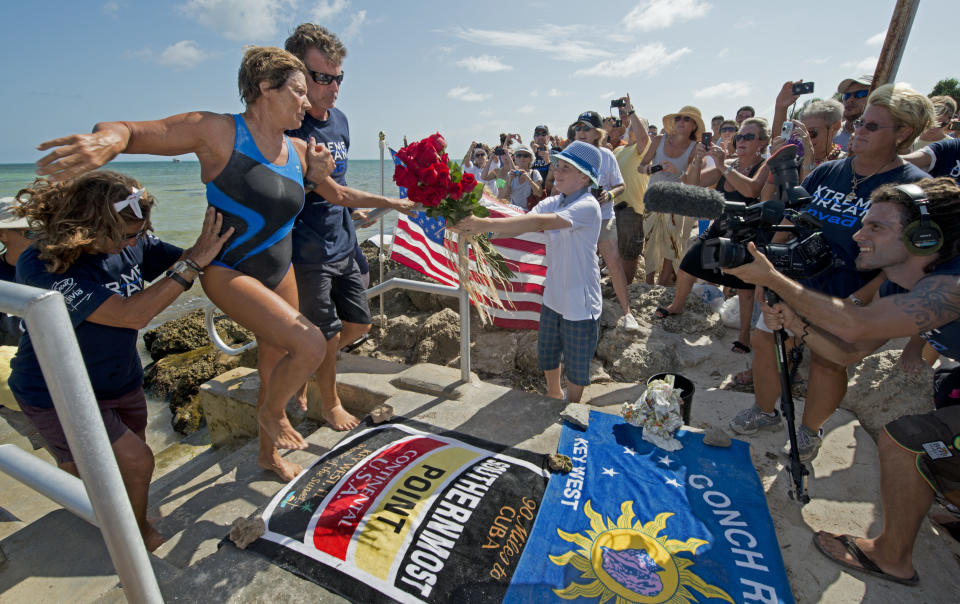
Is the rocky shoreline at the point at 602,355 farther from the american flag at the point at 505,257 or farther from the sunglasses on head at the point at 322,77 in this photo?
the sunglasses on head at the point at 322,77

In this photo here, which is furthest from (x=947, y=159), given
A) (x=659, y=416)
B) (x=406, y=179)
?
(x=406, y=179)

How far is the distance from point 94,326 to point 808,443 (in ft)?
13.2

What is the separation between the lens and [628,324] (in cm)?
502

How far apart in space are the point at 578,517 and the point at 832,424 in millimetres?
2312

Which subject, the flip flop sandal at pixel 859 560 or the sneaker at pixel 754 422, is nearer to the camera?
the flip flop sandal at pixel 859 560

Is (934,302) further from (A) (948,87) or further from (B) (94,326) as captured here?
(A) (948,87)

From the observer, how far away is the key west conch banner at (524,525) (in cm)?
202

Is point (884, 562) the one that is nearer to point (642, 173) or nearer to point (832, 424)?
point (832, 424)

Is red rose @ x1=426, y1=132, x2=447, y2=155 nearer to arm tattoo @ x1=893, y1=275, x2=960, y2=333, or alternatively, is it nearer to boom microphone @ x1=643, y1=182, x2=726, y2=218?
boom microphone @ x1=643, y1=182, x2=726, y2=218

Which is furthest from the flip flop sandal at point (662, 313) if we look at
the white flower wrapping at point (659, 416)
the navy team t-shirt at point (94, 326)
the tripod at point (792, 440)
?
the navy team t-shirt at point (94, 326)

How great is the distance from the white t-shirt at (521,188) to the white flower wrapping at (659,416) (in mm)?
5367

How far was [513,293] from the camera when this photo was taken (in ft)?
16.7

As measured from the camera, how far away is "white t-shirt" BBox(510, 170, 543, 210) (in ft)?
26.3

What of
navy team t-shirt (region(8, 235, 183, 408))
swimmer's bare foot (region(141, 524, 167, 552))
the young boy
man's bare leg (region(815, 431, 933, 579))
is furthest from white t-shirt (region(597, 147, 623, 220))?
swimmer's bare foot (region(141, 524, 167, 552))
